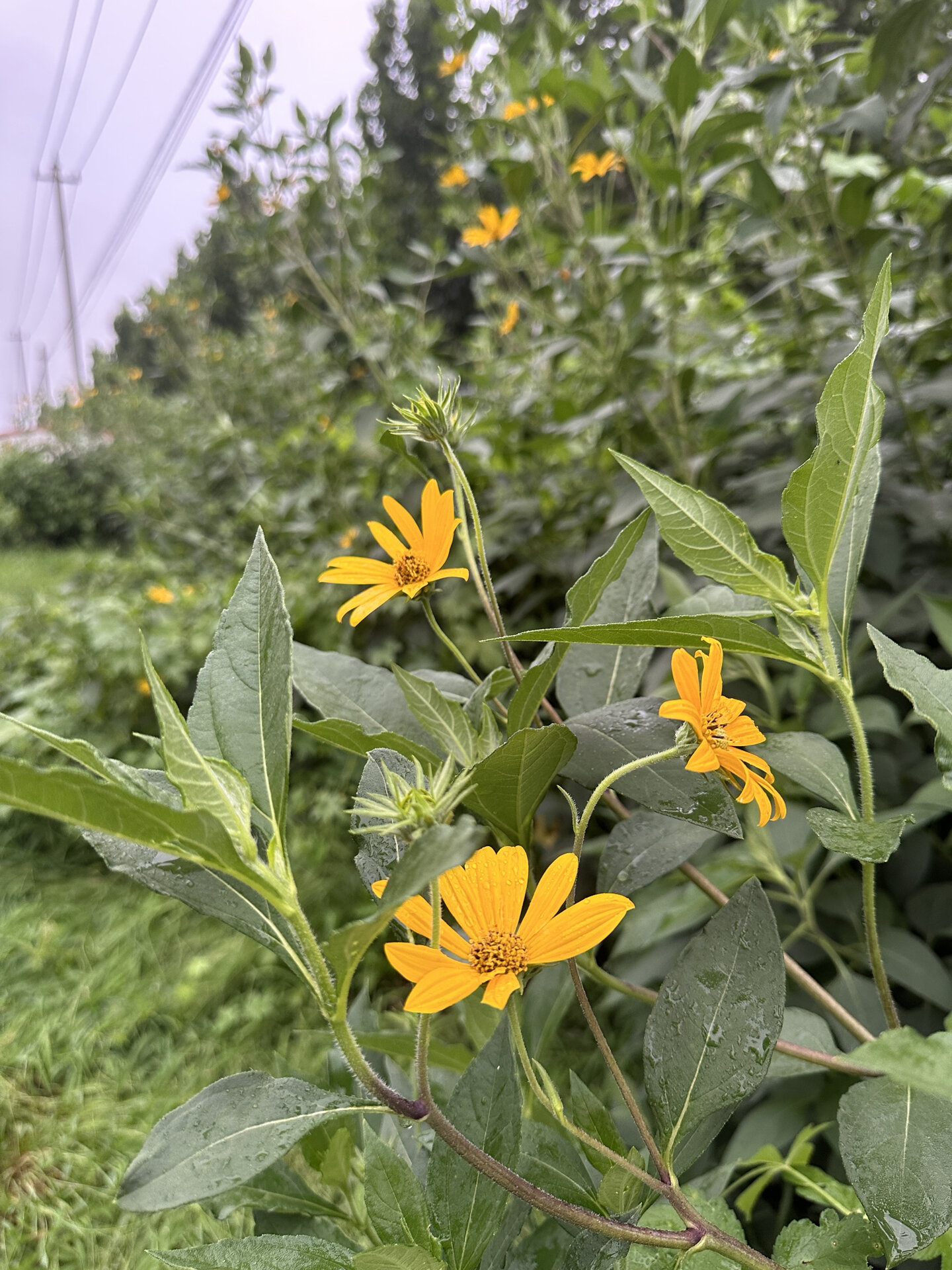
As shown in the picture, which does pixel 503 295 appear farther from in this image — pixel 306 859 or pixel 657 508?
pixel 657 508

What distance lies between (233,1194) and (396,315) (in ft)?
6.59

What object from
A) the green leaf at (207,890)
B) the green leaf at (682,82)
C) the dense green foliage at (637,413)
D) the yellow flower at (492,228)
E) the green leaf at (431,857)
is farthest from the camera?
the yellow flower at (492,228)

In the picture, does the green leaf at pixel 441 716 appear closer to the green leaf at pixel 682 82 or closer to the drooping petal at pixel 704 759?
the drooping petal at pixel 704 759

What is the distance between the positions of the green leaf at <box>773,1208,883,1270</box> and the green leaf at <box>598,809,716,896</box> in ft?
0.61

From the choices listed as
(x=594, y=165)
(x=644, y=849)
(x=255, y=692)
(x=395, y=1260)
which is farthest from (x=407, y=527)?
(x=594, y=165)

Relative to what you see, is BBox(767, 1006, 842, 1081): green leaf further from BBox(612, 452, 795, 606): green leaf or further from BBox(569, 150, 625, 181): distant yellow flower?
BBox(569, 150, 625, 181): distant yellow flower

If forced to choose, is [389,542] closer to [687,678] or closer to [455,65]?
[687,678]

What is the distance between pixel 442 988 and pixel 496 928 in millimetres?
54

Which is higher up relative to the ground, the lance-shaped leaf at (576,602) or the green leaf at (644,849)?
the lance-shaped leaf at (576,602)

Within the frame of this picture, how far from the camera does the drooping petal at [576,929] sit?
0.99 ft

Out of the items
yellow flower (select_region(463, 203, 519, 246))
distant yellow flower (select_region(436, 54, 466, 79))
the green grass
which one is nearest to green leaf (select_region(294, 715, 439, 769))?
the green grass

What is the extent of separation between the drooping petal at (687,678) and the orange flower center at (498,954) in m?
0.13

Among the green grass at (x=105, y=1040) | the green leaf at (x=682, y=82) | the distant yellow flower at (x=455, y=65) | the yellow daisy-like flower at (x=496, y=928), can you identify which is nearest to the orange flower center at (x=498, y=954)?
the yellow daisy-like flower at (x=496, y=928)

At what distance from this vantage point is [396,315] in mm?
2072
